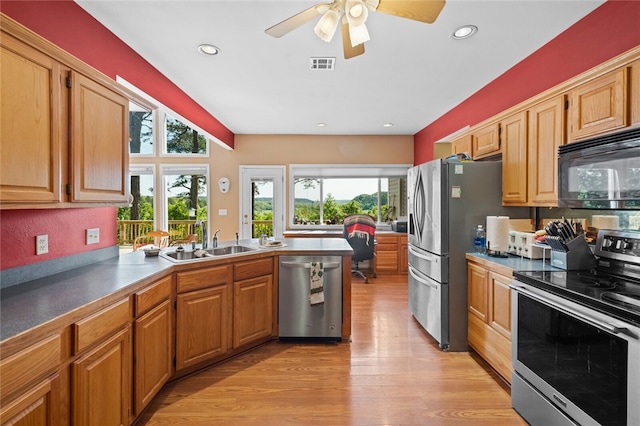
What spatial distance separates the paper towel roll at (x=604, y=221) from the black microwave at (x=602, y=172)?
12.7 inches

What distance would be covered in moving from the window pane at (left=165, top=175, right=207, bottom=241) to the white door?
882 mm

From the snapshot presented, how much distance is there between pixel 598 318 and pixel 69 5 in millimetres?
3551

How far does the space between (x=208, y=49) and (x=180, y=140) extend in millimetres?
4125

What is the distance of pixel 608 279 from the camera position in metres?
1.73

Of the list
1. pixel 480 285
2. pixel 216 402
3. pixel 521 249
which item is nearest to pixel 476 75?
pixel 521 249

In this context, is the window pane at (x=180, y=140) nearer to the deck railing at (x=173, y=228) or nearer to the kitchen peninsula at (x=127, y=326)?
the deck railing at (x=173, y=228)

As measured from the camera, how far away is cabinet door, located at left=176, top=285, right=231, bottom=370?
2189 millimetres

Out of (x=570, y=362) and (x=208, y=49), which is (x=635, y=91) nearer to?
(x=570, y=362)

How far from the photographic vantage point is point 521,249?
2408 millimetres

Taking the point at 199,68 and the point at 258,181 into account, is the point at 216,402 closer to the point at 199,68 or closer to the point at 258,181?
the point at 199,68

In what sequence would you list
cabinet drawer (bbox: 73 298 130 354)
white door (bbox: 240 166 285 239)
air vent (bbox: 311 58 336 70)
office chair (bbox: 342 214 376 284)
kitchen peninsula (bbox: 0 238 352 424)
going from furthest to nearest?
1. white door (bbox: 240 166 285 239)
2. office chair (bbox: 342 214 376 284)
3. air vent (bbox: 311 58 336 70)
4. cabinet drawer (bbox: 73 298 130 354)
5. kitchen peninsula (bbox: 0 238 352 424)

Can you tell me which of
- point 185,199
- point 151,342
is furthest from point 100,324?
point 185,199

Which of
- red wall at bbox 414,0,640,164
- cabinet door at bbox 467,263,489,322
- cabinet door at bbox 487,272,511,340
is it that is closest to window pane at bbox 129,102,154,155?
red wall at bbox 414,0,640,164

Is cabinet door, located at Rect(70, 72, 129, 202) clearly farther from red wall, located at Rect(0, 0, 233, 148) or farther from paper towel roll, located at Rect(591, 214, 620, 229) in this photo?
paper towel roll, located at Rect(591, 214, 620, 229)
